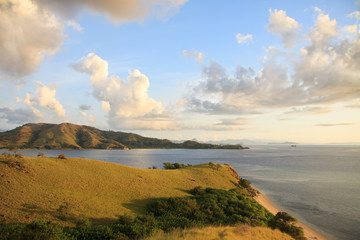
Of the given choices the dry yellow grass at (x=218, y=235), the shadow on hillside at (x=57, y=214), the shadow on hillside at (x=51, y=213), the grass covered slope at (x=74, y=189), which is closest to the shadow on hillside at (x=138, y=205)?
the grass covered slope at (x=74, y=189)

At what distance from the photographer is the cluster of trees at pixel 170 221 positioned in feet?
35.2

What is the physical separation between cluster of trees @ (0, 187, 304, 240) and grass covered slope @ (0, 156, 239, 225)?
7.76 ft

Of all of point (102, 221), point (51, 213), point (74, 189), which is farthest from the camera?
point (74, 189)

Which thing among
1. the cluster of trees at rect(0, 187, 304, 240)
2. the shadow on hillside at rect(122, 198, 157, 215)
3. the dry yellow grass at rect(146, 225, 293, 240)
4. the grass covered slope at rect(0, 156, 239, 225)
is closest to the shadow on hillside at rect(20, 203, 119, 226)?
the grass covered slope at rect(0, 156, 239, 225)

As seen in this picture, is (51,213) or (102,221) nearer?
(51,213)

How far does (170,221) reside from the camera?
1630cm

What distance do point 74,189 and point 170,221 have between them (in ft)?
35.5

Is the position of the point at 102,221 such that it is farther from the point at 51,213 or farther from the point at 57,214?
the point at 51,213

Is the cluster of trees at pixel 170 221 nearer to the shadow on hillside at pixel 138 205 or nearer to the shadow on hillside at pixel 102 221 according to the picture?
the shadow on hillside at pixel 138 205

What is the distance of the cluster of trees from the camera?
35.2 feet

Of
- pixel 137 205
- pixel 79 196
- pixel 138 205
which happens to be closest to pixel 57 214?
pixel 79 196

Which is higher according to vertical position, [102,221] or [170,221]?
[102,221]

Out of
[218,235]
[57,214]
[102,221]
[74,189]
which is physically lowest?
[102,221]

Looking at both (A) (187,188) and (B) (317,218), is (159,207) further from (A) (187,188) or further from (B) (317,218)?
(B) (317,218)
